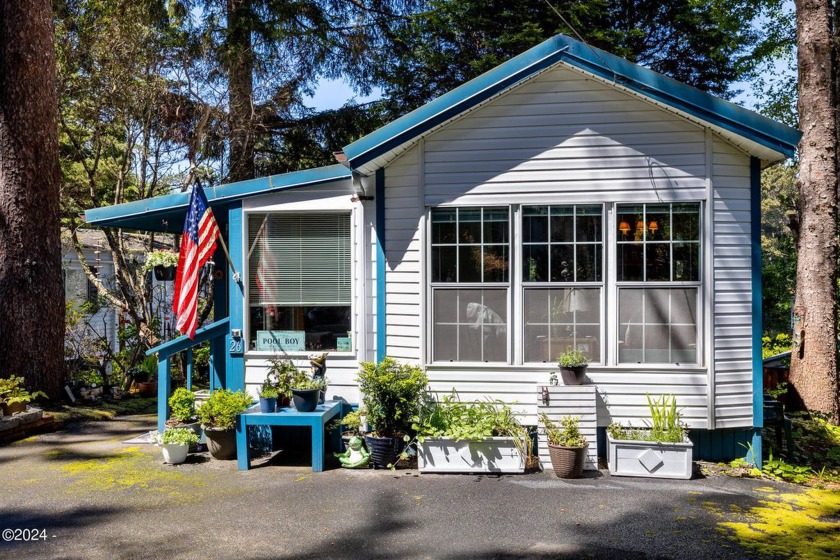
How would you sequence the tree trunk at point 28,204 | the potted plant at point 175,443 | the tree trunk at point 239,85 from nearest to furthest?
1. the potted plant at point 175,443
2. the tree trunk at point 28,204
3. the tree trunk at point 239,85

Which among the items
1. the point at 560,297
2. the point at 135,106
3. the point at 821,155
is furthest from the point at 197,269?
the point at 821,155

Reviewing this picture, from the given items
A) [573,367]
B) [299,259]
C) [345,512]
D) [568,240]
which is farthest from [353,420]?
[568,240]

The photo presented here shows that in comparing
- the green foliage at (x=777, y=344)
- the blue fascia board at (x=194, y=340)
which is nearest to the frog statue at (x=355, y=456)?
the blue fascia board at (x=194, y=340)

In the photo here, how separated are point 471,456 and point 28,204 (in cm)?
731

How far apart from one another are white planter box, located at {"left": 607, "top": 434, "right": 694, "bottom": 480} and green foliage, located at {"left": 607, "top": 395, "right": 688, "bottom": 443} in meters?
0.11

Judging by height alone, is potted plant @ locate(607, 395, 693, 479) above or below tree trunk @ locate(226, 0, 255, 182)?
below

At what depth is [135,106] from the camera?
12180 mm

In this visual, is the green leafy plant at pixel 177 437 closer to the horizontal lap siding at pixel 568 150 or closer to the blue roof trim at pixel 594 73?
the blue roof trim at pixel 594 73

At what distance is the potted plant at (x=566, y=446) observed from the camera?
6.32 meters

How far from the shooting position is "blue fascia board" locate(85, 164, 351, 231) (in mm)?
7301

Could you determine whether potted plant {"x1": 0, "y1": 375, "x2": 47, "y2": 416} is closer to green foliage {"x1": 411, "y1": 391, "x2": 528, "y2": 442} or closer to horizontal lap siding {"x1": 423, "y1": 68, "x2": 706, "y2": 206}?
green foliage {"x1": 411, "y1": 391, "x2": 528, "y2": 442}

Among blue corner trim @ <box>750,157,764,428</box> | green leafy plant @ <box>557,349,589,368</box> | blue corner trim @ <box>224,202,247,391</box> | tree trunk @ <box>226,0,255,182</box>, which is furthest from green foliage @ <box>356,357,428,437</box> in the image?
tree trunk @ <box>226,0,255,182</box>

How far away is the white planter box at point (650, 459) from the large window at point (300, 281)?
3053 millimetres

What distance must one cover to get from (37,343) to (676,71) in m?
14.9
